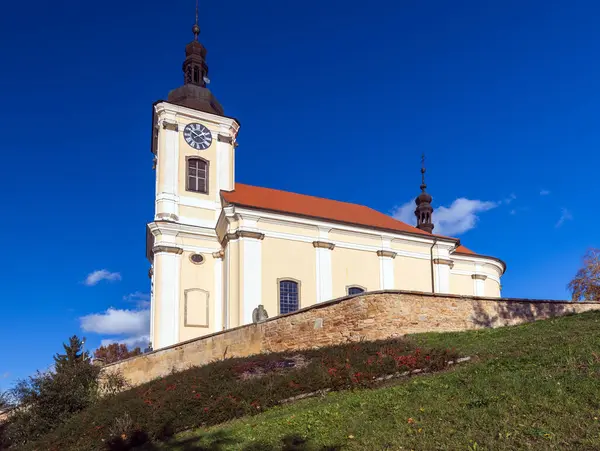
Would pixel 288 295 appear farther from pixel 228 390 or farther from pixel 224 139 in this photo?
pixel 228 390

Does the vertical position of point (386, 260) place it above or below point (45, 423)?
above

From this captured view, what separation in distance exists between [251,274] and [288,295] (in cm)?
238

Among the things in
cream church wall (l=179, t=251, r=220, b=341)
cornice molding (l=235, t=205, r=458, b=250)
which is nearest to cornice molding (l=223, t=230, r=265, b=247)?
cornice molding (l=235, t=205, r=458, b=250)

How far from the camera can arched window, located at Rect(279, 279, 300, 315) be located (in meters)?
28.9

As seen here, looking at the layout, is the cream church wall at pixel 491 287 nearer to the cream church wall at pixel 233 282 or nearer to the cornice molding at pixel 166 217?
the cream church wall at pixel 233 282

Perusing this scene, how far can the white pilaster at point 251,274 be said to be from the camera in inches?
1085

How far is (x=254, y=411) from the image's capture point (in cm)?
1235

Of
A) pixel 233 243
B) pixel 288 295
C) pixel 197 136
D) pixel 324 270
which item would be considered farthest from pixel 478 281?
pixel 197 136

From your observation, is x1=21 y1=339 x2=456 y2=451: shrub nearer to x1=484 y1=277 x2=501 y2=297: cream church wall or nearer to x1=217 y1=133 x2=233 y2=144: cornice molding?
x1=217 y1=133 x2=233 y2=144: cornice molding

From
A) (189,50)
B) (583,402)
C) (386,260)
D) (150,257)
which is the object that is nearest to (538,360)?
(583,402)

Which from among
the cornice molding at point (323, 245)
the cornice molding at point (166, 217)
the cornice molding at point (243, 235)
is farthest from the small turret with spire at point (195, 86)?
the cornice molding at point (323, 245)

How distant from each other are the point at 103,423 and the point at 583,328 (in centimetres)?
1164

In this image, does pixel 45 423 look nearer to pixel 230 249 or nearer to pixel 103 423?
pixel 103 423

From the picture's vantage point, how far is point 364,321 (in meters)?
16.5
